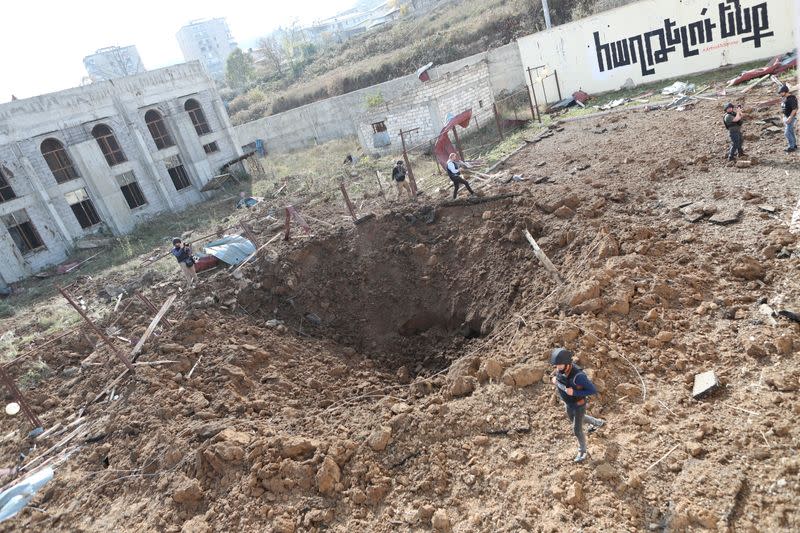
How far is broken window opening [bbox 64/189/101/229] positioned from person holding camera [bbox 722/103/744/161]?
23.9 metres

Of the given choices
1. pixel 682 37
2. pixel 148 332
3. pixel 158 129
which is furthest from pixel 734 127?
pixel 158 129

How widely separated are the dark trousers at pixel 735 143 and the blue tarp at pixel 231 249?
10.5 metres

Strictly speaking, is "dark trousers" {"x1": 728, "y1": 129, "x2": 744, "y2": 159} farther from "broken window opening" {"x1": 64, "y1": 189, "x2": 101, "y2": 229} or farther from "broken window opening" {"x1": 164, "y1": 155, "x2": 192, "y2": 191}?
"broken window opening" {"x1": 64, "y1": 189, "x2": 101, "y2": 229}

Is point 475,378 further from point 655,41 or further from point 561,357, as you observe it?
point 655,41

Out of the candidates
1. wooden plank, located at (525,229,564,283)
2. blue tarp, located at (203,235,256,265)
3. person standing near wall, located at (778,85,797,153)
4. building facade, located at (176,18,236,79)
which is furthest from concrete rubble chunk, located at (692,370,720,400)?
building facade, located at (176,18,236,79)

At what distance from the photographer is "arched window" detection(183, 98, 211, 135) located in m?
25.4

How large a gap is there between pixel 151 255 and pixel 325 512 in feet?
49.0

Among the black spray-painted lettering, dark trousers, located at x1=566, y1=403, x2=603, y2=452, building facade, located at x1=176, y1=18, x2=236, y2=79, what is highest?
building facade, located at x1=176, y1=18, x2=236, y2=79

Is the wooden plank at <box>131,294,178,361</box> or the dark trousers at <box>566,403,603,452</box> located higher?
the wooden plank at <box>131,294,178,361</box>

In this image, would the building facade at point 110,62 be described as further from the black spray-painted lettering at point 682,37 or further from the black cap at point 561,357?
the black cap at point 561,357

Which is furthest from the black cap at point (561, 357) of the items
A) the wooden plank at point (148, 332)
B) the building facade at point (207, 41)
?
the building facade at point (207, 41)

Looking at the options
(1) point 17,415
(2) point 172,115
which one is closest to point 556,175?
(1) point 17,415

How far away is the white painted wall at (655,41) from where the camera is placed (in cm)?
A: 1644

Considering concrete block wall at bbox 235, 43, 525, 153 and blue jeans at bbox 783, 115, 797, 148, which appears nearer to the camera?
blue jeans at bbox 783, 115, 797, 148
